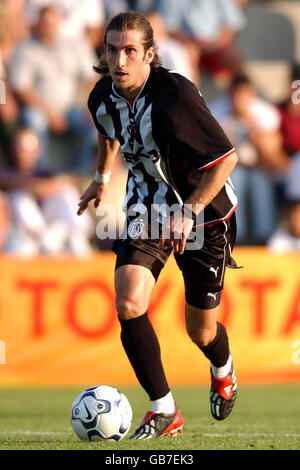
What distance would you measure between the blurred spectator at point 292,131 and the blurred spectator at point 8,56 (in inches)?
128

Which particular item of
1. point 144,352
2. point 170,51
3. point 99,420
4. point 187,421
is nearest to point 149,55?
point 144,352

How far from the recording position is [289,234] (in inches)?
412

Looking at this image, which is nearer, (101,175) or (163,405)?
(163,405)

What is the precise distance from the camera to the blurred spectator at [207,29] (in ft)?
39.7

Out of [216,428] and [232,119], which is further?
[232,119]

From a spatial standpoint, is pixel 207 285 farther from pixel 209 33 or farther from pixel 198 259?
pixel 209 33

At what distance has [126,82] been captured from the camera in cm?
490

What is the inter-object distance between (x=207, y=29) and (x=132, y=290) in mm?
8235

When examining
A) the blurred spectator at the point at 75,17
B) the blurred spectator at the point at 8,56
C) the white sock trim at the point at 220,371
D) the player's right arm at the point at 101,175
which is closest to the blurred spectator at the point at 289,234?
the blurred spectator at the point at 8,56

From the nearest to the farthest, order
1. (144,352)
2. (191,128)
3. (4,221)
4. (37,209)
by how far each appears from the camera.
Result: 1. (191,128)
2. (144,352)
3. (4,221)
4. (37,209)

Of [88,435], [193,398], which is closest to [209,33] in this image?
[193,398]

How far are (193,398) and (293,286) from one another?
210cm

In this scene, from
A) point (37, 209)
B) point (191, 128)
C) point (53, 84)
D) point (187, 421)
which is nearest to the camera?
point (191, 128)

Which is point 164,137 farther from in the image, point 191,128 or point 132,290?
point 132,290
